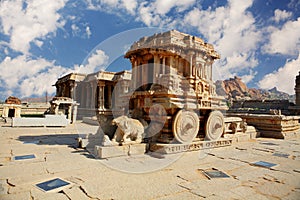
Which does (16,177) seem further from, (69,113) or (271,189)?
(69,113)

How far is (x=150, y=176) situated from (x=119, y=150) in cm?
175

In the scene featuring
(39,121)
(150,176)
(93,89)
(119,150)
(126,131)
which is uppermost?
(93,89)

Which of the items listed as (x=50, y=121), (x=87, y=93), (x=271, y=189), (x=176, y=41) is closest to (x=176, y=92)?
(x=176, y=41)

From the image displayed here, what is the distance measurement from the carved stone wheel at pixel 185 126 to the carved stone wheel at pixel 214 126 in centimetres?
67

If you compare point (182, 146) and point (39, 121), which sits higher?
point (39, 121)

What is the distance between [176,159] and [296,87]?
2225 cm

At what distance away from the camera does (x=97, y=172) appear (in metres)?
4.28

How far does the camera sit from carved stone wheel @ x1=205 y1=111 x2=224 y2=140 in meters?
7.18

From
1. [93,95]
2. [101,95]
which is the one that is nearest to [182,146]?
[101,95]

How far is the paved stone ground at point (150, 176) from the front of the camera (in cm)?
327

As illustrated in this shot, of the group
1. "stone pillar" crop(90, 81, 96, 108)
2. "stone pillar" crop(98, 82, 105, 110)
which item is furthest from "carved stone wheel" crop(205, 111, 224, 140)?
"stone pillar" crop(90, 81, 96, 108)

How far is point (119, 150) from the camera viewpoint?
5.65m

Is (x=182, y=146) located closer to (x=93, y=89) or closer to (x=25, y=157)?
(x=25, y=157)

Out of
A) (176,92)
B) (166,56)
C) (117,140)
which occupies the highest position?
(166,56)
